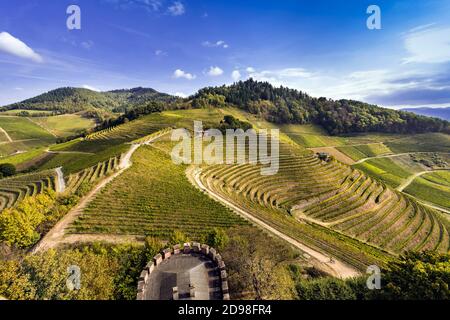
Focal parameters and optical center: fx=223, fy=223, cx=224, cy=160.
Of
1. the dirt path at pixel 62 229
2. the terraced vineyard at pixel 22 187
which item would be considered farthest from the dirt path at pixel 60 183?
the dirt path at pixel 62 229

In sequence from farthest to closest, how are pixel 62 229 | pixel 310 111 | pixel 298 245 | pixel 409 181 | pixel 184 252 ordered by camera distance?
pixel 310 111
pixel 409 181
pixel 298 245
pixel 62 229
pixel 184 252

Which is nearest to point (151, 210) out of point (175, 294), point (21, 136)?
point (175, 294)

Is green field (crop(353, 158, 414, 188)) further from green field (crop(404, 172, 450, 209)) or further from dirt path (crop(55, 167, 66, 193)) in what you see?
dirt path (crop(55, 167, 66, 193))

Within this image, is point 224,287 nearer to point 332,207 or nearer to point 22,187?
point 332,207

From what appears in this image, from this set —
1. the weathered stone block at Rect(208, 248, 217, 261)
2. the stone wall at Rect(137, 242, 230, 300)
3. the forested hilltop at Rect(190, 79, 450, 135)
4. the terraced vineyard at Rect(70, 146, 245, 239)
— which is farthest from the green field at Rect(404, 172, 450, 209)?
the stone wall at Rect(137, 242, 230, 300)

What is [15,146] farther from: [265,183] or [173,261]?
[173,261]

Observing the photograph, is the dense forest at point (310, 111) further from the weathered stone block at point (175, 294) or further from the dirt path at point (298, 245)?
A: the weathered stone block at point (175, 294)

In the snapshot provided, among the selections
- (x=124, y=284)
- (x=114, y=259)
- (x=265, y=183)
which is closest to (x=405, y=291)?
(x=124, y=284)
